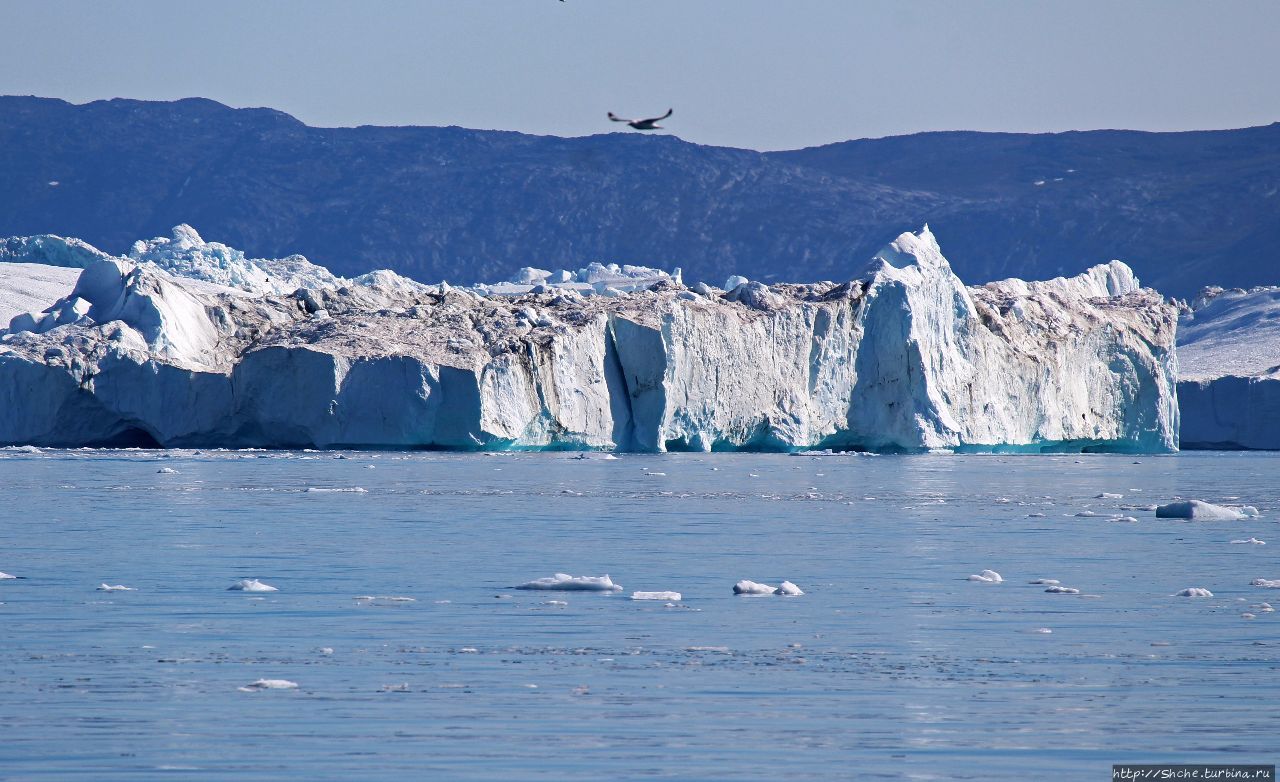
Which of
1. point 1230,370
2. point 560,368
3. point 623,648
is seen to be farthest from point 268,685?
point 1230,370

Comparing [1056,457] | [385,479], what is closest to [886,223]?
[1056,457]

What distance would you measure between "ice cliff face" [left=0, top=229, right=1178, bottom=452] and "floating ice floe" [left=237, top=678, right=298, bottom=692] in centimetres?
2470

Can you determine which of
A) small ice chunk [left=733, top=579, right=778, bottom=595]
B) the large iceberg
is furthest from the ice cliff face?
small ice chunk [left=733, top=579, right=778, bottom=595]

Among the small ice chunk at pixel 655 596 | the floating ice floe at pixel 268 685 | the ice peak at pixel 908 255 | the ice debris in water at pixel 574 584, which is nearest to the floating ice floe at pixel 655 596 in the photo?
the small ice chunk at pixel 655 596

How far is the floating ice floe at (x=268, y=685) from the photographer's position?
638 centimetres

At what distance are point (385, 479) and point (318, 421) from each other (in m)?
9.76

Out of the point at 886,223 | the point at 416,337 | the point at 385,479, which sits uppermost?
the point at 886,223

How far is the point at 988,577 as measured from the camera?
10.4 m

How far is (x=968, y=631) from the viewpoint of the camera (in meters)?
8.11

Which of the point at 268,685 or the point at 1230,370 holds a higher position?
the point at 1230,370

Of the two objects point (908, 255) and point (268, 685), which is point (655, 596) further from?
point (908, 255)

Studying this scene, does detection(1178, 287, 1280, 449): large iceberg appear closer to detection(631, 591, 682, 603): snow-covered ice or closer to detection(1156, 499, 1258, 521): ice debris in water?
detection(1156, 499, 1258, 521): ice debris in water

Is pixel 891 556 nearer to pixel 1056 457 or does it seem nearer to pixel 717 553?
pixel 717 553

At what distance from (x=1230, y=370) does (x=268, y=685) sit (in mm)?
49301
